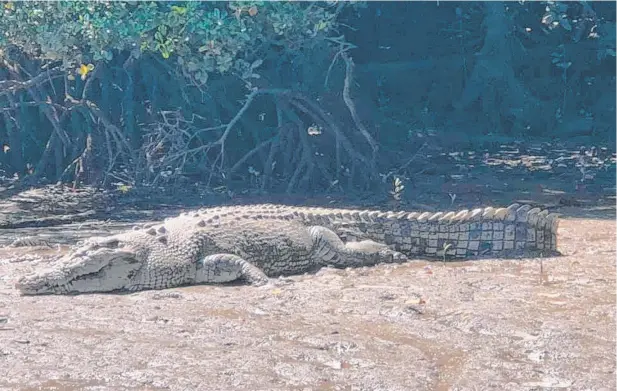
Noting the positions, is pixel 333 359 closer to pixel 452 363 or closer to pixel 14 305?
pixel 452 363

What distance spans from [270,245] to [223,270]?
448 millimetres

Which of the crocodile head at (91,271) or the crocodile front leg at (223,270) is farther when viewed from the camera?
the crocodile front leg at (223,270)

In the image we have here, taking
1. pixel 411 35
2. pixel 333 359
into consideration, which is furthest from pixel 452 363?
pixel 411 35

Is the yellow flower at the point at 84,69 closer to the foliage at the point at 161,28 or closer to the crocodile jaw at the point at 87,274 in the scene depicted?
the foliage at the point at 161,28

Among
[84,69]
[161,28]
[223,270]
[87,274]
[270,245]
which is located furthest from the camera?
[84,69]

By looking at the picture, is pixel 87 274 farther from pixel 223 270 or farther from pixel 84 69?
pixel 84 69

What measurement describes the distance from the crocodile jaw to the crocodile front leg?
0.40 metres

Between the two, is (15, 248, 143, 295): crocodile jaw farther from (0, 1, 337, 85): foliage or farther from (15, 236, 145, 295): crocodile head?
(0, 1, 337, 85): foliage

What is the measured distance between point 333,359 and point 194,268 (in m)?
2.01

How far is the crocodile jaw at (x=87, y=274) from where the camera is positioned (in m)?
5.87

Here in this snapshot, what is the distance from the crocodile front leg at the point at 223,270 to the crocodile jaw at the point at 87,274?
1.32ft

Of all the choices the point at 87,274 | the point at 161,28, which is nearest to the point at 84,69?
the point at 161,28

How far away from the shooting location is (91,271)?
19.7 ft

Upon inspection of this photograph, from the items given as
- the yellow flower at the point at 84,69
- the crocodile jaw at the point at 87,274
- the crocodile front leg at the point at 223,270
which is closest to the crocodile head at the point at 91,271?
the crocodile jaw at the point at 87,274
